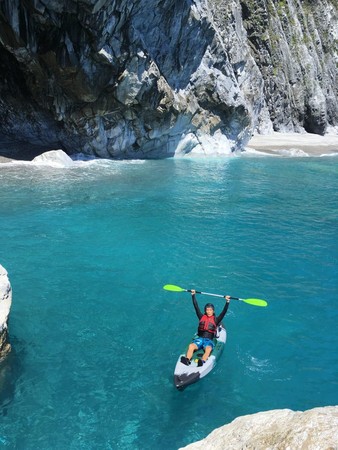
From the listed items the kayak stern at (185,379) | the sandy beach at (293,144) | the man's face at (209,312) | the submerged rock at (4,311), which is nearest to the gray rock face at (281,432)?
the kayak stern at (185,379)

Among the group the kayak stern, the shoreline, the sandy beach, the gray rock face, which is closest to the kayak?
the kayak stern

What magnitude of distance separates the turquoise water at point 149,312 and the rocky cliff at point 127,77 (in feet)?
40.8

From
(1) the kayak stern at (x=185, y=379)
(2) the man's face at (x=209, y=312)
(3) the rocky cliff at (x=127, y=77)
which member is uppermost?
(3) the rocky cliff at (x=127, y=77)

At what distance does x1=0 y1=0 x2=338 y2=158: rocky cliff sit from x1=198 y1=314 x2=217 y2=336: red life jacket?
25.7m

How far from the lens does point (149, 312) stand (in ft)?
42.9

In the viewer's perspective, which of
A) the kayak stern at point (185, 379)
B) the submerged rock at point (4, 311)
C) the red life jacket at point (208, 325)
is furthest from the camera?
the red life jacket at point (208, 325)

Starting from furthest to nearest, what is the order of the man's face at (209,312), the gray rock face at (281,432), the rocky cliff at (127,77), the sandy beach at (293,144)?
the sandy beach at (293,144)
the rocky cliff at (127,77)
the man's face at (209,312)
the gray rock face at (281,432)

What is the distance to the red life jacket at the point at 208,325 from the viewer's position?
11.3m

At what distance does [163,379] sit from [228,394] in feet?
5.25

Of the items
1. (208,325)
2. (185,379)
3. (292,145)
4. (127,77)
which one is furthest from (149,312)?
(292,145)

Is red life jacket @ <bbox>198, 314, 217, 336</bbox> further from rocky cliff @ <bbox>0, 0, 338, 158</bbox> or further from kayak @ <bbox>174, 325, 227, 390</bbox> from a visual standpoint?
rocky cliff @ <bbox>0, 0, 338, 158</bbox>

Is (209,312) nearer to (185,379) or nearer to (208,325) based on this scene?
(208,325)

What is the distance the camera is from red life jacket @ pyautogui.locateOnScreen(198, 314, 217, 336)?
1127cm

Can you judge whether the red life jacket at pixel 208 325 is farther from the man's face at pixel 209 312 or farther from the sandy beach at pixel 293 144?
the sandy beach at pixel 293 144
